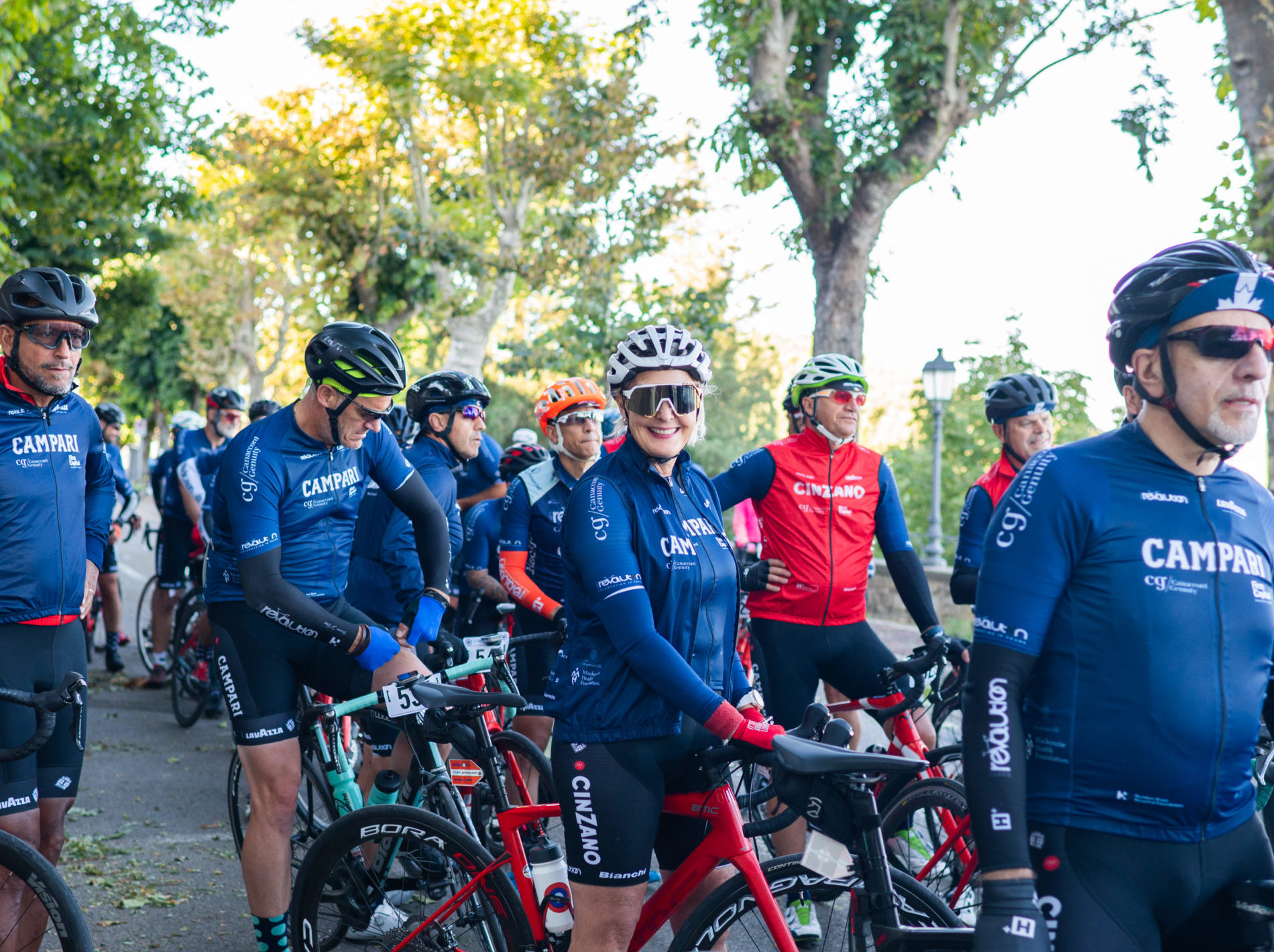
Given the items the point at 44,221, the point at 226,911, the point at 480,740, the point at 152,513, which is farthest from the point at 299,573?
the point at 152,513

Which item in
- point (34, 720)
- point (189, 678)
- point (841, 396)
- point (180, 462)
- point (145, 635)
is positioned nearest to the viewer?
point (34, 720)

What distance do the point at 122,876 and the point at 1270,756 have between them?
4877 mm

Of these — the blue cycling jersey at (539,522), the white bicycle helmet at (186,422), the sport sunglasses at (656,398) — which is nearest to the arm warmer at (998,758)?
the sport sunglasses at (656,398)

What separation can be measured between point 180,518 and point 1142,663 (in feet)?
30.8

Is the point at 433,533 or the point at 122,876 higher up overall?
the point at 433,533

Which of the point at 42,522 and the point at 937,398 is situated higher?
the point at 937,398

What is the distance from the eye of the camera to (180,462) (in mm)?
10398

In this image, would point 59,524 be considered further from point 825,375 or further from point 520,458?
point 520,458

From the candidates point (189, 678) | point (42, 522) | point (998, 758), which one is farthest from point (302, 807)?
point (189, 678)

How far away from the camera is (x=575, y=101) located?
18.8 meters

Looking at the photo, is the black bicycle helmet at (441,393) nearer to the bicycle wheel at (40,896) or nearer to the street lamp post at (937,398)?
the bicycle wheel at (40,896)

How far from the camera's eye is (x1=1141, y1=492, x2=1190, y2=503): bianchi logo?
2.31m

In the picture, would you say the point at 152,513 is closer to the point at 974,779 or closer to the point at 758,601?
the point at 758,601

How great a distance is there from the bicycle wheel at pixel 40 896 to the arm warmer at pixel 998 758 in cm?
251
